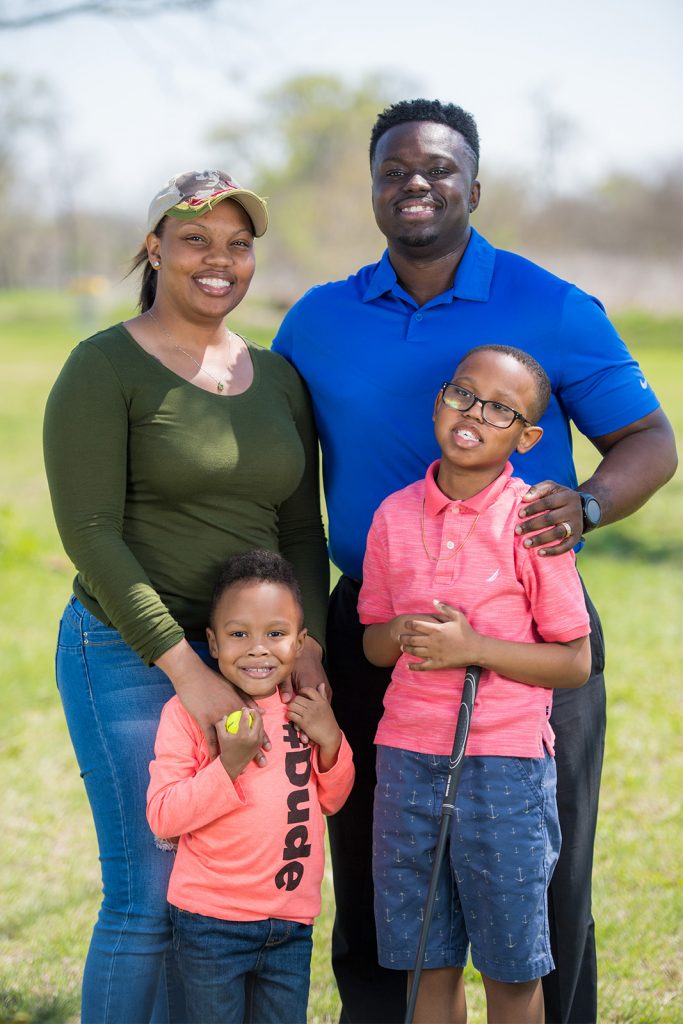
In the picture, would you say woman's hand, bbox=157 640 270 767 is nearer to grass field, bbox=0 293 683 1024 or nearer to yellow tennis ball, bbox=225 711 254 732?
yellow tennis ball, bbox=225 711 254 732

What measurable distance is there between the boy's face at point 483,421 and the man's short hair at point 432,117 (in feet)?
2.49

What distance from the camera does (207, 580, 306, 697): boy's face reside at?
8.48ft

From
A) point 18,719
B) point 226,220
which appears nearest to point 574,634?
point 226,220

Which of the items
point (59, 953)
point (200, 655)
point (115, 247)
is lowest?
point (59, 953)

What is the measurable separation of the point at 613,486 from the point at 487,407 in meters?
0.42

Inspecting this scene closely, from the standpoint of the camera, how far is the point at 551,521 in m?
2.47

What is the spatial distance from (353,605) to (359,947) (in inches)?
42.2

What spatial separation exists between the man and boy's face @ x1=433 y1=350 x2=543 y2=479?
24 cm

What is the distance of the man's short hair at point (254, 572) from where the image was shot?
2619mm

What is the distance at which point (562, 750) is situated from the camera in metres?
2.93

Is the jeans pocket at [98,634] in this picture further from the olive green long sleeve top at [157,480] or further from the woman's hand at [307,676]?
the woman's hand at [307,676]

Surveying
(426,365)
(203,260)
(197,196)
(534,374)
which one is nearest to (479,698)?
(534,374)

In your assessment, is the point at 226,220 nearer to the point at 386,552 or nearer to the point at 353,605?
the point at 386,552

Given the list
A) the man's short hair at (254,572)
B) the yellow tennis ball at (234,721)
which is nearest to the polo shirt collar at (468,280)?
the man's short hair at (254,572)
